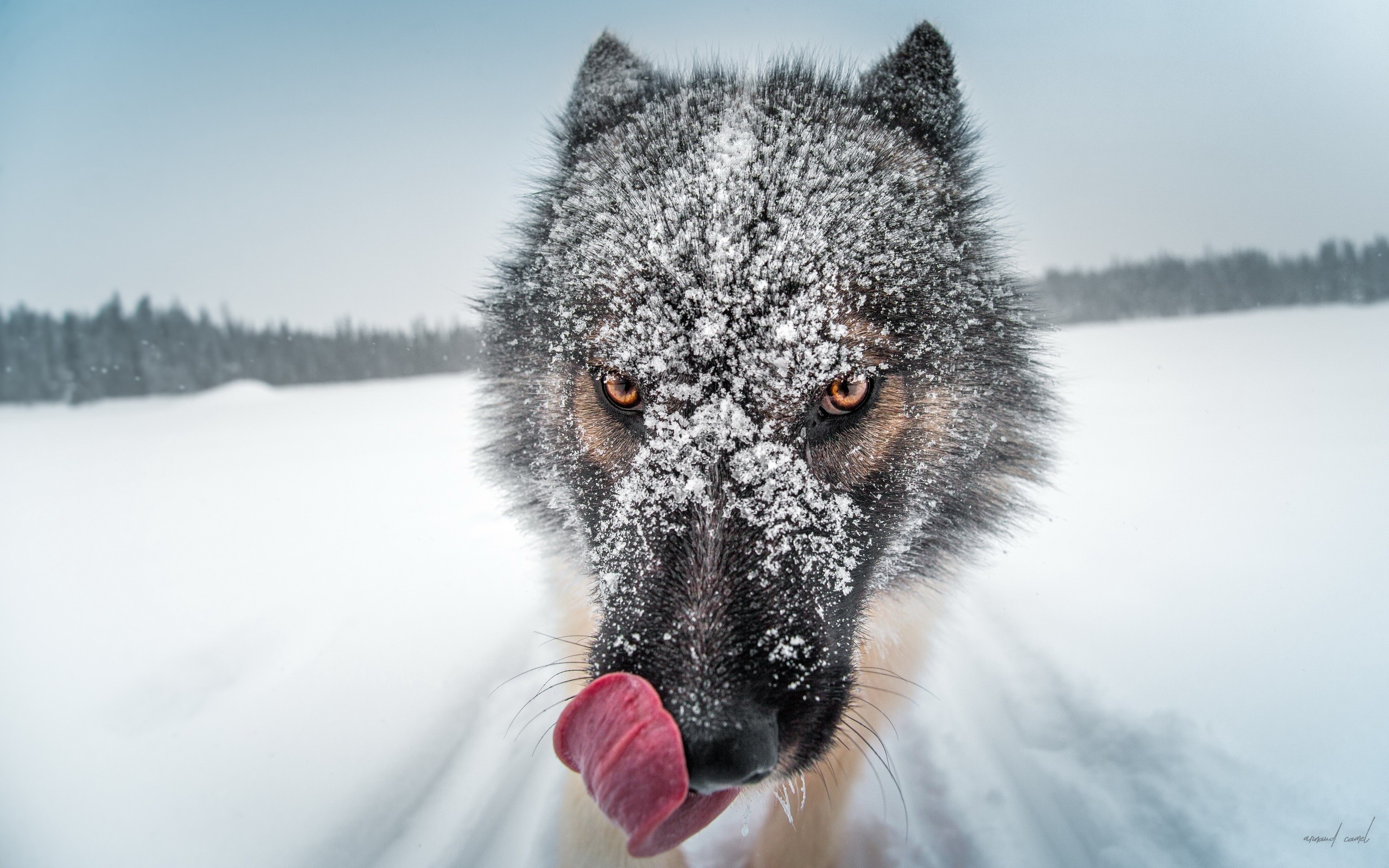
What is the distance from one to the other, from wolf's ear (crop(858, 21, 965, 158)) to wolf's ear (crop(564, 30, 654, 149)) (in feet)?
3.17

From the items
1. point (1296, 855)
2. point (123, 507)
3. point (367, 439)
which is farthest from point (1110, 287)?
point (123, 507)

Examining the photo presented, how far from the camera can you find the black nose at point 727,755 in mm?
1031

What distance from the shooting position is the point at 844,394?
5.04ft

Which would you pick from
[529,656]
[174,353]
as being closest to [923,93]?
[529,656]

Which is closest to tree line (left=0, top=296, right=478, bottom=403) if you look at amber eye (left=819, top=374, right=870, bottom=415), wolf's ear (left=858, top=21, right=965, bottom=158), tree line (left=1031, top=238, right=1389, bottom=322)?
amber eye (left=819, top=374, right=870, bottom=415)

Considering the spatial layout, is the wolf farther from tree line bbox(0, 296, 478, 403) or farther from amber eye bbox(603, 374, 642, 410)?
tree line bbox(0, 296, 478, 403)

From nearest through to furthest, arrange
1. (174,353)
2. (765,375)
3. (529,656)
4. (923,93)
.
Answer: (765,375)
(923,93)
(529,656)
(174,353)

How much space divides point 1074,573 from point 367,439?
5818 millimetres

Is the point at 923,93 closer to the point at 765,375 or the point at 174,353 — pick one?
the point at 765,375

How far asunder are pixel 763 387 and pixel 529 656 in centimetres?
219

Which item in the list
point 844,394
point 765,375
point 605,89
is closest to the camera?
point 765,375

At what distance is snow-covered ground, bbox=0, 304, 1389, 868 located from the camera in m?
1.88

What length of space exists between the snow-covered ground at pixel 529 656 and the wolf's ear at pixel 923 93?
1.11 m

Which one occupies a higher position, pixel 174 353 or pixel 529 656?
pixel 174 353
